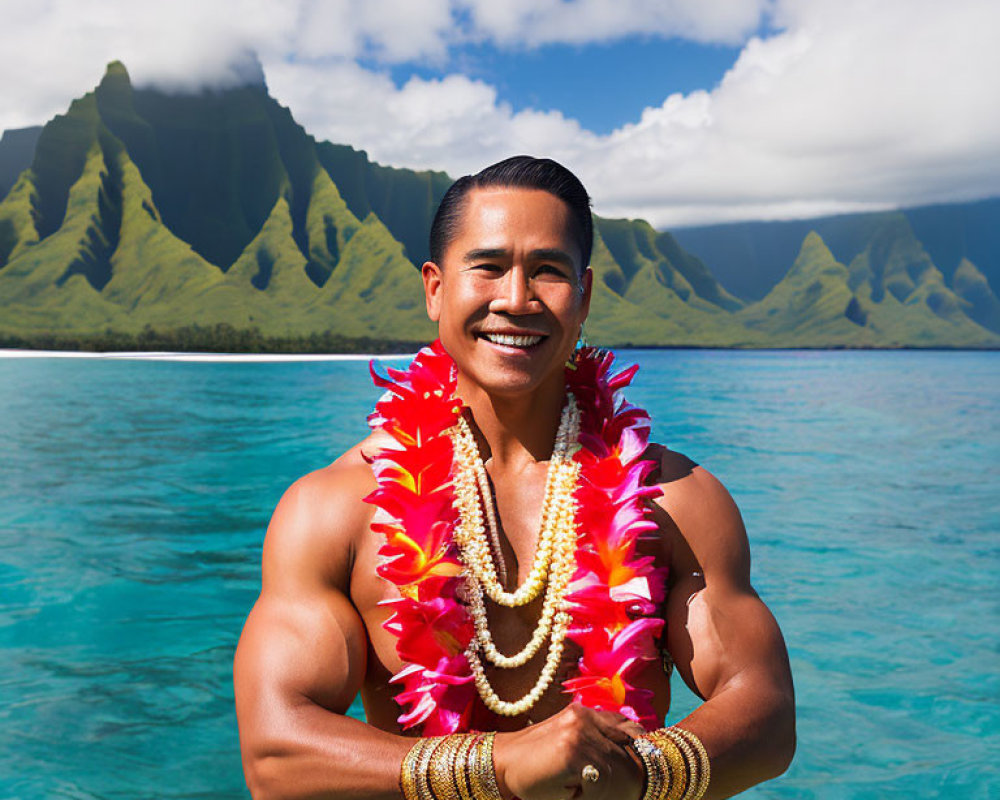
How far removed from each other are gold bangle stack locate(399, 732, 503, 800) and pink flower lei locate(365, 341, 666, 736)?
0.28 m

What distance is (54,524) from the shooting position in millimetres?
13297

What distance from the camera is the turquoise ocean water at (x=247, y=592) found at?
671 cm

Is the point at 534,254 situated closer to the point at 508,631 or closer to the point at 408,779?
the point at 508,631

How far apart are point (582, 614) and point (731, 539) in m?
0.44

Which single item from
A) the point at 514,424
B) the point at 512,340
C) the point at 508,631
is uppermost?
the point at 512,340

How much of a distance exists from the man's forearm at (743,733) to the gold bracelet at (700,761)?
13mm

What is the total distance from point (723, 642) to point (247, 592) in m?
8.94

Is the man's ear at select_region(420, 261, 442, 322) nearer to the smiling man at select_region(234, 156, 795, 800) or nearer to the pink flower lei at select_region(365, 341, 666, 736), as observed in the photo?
the smiling man at select_region(234, 156, 795, 800)

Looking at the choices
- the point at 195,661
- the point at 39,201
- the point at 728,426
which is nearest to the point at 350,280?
the point at 39,201

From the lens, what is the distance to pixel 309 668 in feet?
7.00

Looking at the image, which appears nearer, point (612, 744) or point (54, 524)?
point (612, 744)

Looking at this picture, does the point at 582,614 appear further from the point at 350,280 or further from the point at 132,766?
the point at 350,280

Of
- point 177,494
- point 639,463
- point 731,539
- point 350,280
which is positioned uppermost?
point 350,280

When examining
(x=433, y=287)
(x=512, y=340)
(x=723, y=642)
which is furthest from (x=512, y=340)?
(x=723, y=642)
